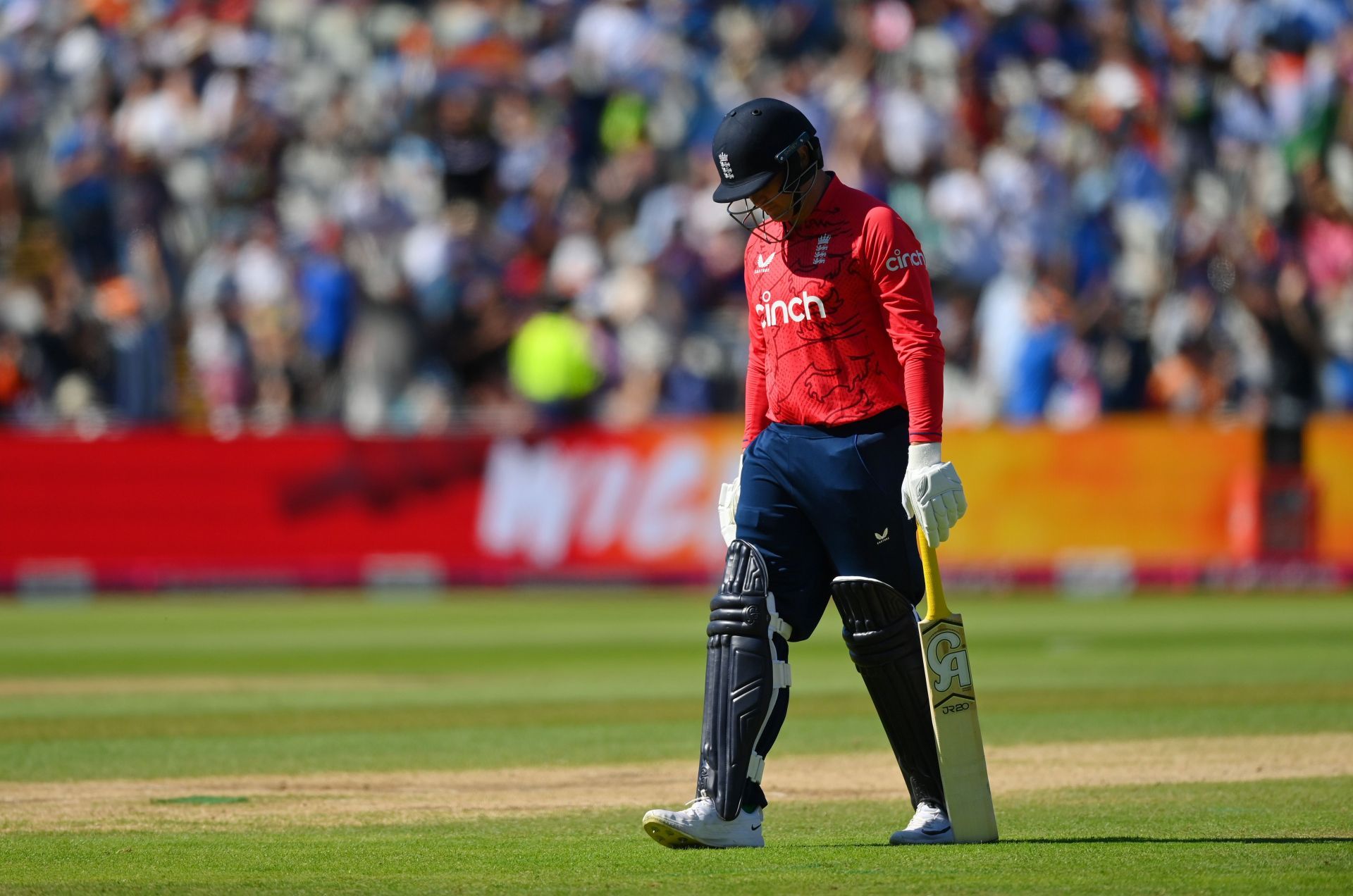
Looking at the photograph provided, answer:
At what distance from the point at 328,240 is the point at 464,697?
1051cm

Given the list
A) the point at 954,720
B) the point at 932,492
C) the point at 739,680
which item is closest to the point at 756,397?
the point at 932,492

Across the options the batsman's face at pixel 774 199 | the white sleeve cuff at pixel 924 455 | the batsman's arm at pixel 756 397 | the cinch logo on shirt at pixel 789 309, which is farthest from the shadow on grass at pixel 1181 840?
the batsman's face at pixel 774 199

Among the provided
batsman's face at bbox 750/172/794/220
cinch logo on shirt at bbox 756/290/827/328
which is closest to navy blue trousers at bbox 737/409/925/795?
cinch logo on shirt at bbox 756/290/827/328

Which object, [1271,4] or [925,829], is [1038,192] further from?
[925,829]

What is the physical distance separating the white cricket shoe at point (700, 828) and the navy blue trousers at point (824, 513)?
243 mm

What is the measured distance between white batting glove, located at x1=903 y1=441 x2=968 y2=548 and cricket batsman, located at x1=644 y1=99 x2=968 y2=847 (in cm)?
1

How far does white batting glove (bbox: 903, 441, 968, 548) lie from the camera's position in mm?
6418

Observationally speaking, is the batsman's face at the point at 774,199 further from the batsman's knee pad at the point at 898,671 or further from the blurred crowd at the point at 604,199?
the blurred crowd at the point at 604,199

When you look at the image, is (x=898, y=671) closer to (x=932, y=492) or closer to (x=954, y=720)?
(x=954, y=720)

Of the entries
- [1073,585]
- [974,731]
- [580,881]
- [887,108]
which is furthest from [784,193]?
[887,108]

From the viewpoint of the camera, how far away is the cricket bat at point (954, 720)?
6.66 m

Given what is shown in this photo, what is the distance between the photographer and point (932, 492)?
21.1 feet

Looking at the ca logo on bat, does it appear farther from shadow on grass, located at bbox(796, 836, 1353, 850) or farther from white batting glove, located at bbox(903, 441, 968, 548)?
shadow on grass, located at bbox(796, 836, 1353, 850)

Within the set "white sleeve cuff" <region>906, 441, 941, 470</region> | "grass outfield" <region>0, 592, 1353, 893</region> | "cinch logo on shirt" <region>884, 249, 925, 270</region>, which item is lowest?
"grass outfield" <region>0, 592, 1353, 893</region>
